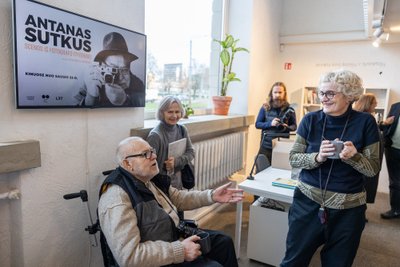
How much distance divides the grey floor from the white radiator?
0.43 metres

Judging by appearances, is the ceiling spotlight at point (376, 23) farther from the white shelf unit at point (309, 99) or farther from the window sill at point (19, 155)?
the window sill at point (19, 155)

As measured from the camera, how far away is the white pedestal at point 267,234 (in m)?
2.35

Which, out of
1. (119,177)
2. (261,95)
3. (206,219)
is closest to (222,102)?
(261,95)

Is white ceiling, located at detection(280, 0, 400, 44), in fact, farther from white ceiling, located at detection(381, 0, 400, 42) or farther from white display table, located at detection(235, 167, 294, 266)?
white display table, located at detection(235, 167, 294, 266)

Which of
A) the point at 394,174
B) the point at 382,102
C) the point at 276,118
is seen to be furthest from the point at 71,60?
the point at 382,102

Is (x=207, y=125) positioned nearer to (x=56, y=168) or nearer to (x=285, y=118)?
(x=285, y=118)

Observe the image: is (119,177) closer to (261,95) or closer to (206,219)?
(206,219)

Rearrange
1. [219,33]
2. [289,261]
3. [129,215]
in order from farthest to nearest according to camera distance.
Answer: [219,33]
[289,261]
[129,215]

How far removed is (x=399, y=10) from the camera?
2.93m

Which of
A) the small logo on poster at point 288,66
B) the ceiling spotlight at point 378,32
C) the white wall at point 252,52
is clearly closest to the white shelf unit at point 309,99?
the small logo on poster at point 288,66

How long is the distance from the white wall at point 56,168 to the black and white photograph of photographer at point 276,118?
1957 millimetres

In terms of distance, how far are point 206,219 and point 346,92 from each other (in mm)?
2283

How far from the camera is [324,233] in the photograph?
1.65 metres

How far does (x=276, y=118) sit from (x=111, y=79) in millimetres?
2159
